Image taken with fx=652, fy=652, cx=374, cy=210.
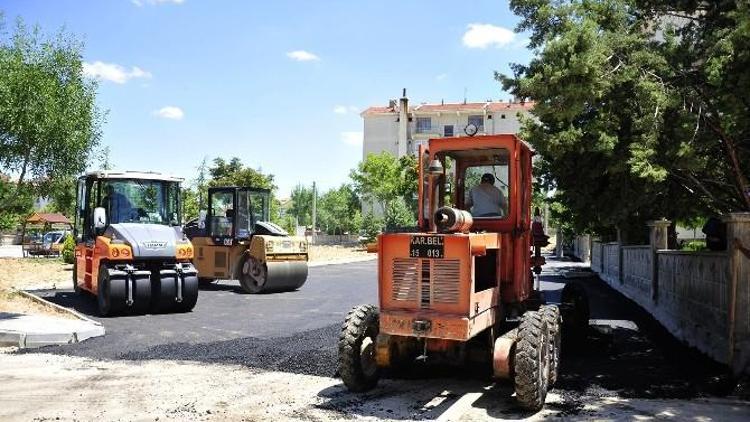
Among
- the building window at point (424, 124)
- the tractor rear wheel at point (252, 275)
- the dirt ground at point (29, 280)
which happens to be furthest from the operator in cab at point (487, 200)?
the building window at point (424, 124)

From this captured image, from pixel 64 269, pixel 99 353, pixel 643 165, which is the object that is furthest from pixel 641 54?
pixel 64 269

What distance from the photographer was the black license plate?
632cm

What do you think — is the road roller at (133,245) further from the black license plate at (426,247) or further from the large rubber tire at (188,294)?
the black license plate at (426,247)

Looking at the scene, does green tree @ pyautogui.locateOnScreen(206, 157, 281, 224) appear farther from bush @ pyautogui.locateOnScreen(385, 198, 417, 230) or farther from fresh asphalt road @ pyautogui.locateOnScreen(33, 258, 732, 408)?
fresh asphalt road @ pyautogui.locateOnScreen(33, 258, 732, 408)

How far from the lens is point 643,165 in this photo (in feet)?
24.8

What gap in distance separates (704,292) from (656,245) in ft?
17.1

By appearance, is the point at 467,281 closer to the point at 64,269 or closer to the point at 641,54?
the point at 641,54

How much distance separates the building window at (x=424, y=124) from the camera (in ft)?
232

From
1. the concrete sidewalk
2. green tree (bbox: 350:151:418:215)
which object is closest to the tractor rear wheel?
the concrete sidewalk

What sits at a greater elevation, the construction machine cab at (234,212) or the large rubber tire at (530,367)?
the construction machine cab at (234,212)

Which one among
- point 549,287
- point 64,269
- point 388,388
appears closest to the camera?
point 388,388

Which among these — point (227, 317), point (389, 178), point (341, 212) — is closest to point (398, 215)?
point (389, 178)

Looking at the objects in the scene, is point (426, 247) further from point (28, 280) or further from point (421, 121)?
point (421, 121)

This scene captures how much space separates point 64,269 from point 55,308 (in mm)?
11496
